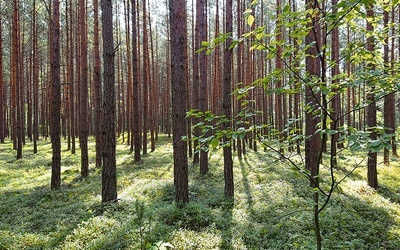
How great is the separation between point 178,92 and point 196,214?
298cm

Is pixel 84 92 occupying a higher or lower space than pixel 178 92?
higher

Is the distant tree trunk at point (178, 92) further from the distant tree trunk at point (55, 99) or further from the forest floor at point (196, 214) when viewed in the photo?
the distant tree trunk at point (55, 99)

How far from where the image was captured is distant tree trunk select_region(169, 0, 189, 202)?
21.2 ft

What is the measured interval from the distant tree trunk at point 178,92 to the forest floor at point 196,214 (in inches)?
25.7

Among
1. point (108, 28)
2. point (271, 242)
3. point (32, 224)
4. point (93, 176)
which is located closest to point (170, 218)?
point (271, 242)

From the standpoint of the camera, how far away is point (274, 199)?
24.5 ft

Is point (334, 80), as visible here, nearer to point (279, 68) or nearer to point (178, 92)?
point (279, 68)

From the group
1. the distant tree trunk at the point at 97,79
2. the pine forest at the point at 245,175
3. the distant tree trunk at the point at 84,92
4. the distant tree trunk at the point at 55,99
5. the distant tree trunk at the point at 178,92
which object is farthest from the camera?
the distant tree trunk at the point at 84,92

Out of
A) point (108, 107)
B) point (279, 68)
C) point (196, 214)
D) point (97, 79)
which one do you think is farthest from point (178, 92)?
point (97, 79)

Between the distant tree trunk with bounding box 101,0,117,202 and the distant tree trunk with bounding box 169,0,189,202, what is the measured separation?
1.59 meters

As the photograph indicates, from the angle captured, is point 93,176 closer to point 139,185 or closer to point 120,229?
point 139,185

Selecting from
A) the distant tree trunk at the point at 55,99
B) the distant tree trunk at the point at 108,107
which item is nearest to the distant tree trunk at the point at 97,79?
the distant tree trunk at the point at 55,99

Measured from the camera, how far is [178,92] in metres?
6.52

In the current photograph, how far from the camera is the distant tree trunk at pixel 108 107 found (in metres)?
6.55
